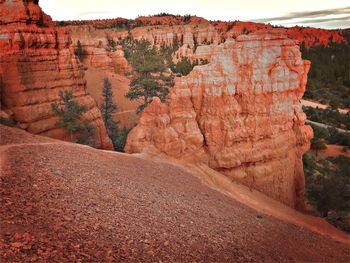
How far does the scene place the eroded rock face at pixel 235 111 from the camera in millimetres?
16031

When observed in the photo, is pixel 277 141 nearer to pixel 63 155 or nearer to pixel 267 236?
pixel 267 236

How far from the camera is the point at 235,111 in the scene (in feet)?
53.5

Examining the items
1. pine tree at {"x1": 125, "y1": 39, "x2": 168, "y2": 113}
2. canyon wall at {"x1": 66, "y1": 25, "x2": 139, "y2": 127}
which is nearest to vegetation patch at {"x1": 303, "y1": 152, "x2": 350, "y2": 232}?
pine tree at {"x1": 125, "y1": 39, "x2": 168, "y2": 113}

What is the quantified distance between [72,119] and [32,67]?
143 inches

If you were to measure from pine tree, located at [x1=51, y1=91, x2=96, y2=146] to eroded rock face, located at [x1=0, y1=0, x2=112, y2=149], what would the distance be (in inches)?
15.4

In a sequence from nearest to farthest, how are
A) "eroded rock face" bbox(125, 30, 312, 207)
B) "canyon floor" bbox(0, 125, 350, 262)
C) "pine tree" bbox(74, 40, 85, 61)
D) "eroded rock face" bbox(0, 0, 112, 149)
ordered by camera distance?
"canyon floor" bbox(0, 125, 350, 262), "eroded rock face" bbox(125, 30, 312, 207), "eroded rock face" bbox(0, 0, 112, 149), "pine tree" bbox(74, 40, 85, 61)

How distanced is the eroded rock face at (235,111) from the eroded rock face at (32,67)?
6.08 metres

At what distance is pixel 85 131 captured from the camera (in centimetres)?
2033

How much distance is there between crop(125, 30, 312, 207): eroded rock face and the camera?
1603cm

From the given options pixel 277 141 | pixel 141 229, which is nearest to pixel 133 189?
pixel 141 229

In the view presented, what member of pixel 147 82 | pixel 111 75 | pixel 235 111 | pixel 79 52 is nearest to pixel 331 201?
pixel 235 111

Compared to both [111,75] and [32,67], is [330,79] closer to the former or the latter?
[111,75]

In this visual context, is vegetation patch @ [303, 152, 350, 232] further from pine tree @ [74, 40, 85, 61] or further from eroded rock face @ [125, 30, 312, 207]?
pine tree @ [74, 40, 85, 61]

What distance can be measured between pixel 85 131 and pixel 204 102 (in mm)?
7890
